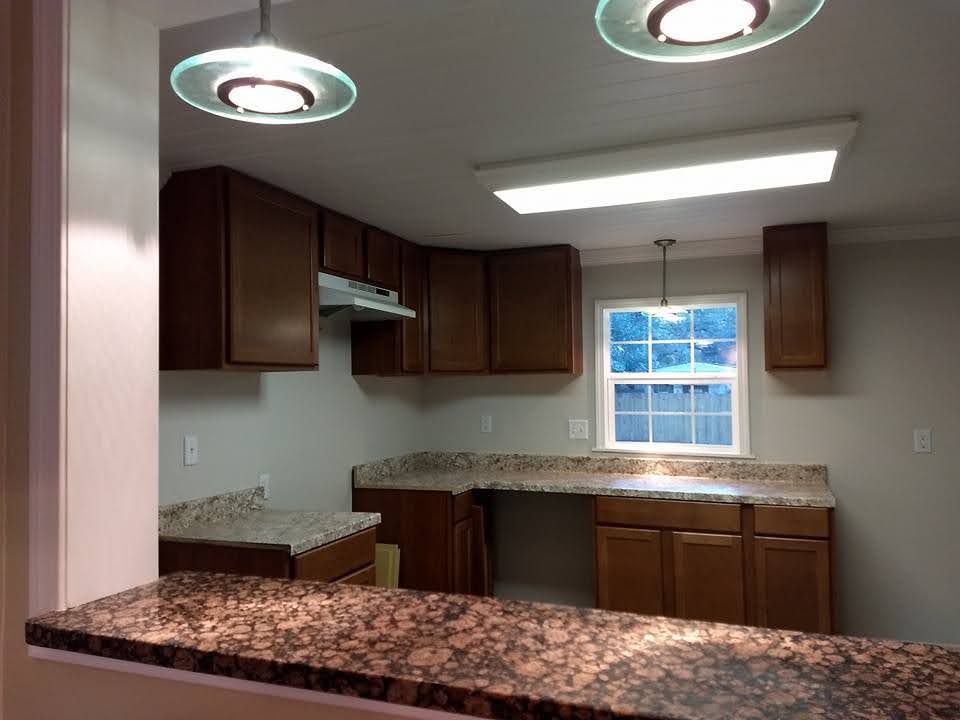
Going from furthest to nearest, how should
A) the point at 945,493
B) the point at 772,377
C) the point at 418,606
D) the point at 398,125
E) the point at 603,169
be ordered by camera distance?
the point at 772,377 < the point at 945,493 < the point at 603,169 < the point at 398,125 < the point at 418,606

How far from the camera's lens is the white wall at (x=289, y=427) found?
2.71m

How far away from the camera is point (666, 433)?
165 inches

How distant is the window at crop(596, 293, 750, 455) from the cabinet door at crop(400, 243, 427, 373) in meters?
1.09

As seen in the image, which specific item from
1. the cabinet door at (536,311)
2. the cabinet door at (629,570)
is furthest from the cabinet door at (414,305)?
Result: the cabinet door at (629,570)

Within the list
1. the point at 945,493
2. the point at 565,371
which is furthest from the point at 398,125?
the point at 945,493

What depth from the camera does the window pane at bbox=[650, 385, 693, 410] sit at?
4.14 m

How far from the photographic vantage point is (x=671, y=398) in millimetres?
4176

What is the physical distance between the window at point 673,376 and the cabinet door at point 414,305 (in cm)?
109

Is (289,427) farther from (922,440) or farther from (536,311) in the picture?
(922,440)

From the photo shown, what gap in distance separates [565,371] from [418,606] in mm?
3076

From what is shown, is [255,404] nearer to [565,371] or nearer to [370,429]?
[370,429]

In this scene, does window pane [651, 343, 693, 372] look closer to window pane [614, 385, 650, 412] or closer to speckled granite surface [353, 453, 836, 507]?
window pane [614, 385, 650, 412]

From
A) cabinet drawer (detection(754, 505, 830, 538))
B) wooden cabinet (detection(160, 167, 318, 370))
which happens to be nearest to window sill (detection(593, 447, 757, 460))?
cabinet drawer (detection(754, 505, 830, 538))

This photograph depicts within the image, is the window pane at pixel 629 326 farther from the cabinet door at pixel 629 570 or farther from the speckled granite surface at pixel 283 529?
the speckled granite surface at pixel 283 529
